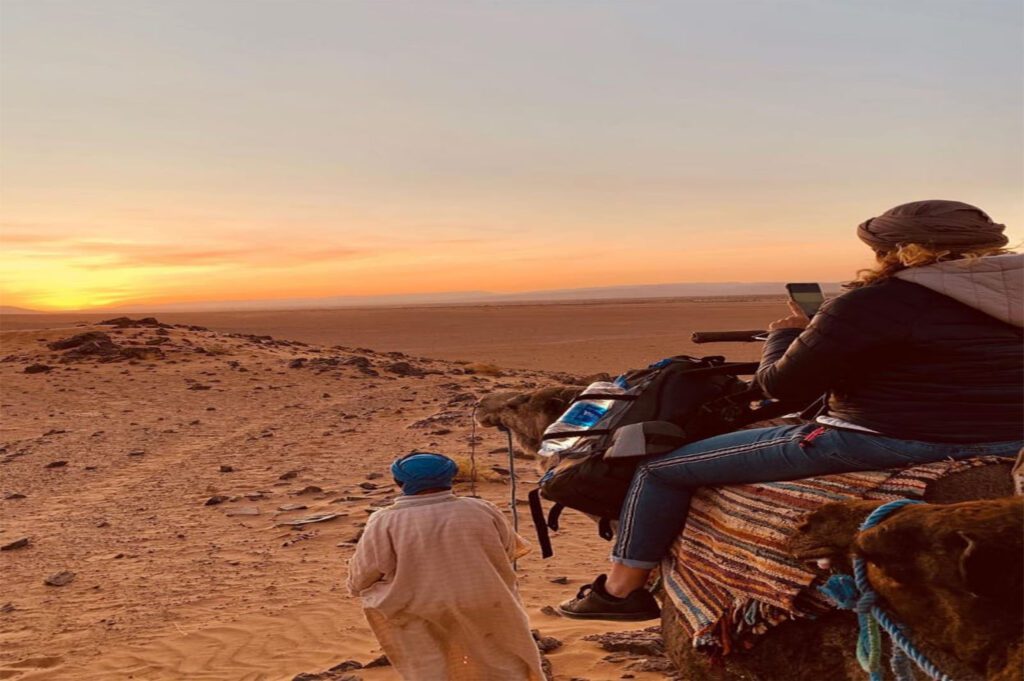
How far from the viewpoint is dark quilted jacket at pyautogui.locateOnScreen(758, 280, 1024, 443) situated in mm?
3229

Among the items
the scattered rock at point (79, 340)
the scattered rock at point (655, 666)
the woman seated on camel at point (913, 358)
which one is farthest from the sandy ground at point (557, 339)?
the woman seated on camel at point (913, 358)

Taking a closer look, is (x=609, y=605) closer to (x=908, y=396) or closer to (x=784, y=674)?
(x=784, y=674)

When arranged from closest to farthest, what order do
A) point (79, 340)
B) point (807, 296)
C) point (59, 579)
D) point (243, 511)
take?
point (807, 296) < point (59, 579) < point (243, 511) < point (79, 340)

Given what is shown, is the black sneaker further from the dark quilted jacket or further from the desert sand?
the desert sand

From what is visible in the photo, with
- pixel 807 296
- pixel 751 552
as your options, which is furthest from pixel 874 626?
pixel 807 296

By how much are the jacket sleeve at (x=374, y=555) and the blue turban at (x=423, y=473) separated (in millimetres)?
217

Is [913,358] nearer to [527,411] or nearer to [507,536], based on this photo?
[507,536]

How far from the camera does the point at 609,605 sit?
4.12 m

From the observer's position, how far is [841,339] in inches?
129

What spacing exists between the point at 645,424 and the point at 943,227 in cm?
136

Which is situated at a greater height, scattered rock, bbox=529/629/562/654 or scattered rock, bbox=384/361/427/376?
scattered rock, bbox=384/361/427/376

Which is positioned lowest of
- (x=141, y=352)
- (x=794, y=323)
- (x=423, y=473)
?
(x=141, y=352)

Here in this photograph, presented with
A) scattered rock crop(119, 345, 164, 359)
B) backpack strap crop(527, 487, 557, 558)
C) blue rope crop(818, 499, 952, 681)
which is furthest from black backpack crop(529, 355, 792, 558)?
scattered rock crop(119, 345, 164, 359)

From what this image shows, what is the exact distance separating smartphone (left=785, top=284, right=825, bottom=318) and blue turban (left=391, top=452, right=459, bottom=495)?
174 cm
